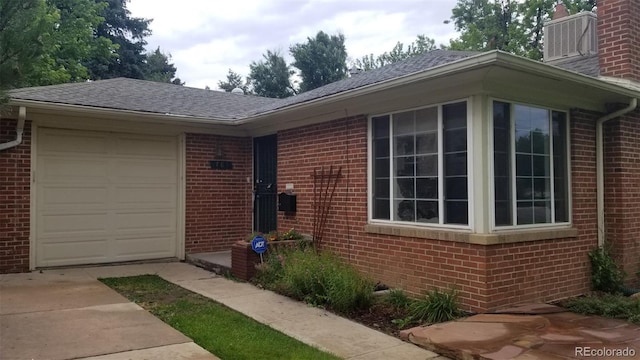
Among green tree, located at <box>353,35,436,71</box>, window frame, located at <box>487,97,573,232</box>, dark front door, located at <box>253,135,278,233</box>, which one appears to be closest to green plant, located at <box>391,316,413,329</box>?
window frame, located at <box>487,97,573,232</box>

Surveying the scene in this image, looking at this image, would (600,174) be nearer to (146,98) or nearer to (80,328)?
(80,328)

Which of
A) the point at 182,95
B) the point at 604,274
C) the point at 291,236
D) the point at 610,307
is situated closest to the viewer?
the point at 610,307

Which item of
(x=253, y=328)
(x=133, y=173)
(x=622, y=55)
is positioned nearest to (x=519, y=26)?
(x=622, y=55)

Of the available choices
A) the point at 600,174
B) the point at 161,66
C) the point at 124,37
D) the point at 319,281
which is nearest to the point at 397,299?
the point at 319,281

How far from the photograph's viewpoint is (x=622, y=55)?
648 cm

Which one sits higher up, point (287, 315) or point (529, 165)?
point (529, 165)

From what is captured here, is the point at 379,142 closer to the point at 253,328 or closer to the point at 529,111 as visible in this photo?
the point at 529,111

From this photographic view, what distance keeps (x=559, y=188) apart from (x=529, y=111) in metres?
1.10

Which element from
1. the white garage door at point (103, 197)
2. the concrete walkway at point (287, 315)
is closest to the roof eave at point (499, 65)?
the concrete walkway at point (287, 315)

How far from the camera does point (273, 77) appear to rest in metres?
32.1

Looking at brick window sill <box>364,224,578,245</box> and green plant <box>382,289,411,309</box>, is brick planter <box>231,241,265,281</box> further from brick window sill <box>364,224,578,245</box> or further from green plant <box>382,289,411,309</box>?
green plant <box>382,289,411,309</box>

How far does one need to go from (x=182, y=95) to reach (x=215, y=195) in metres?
2.66

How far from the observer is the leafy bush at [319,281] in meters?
5.53

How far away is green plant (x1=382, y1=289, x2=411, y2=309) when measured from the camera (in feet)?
18.4
